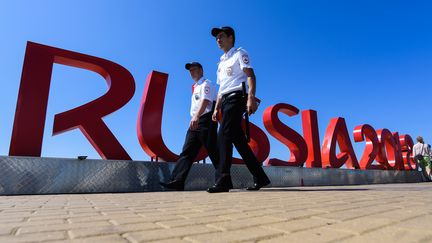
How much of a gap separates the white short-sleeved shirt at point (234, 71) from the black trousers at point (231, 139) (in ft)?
0.41

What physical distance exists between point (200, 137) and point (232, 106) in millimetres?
697

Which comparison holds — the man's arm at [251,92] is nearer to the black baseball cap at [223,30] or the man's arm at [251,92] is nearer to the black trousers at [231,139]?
the black trousers at [231,139]

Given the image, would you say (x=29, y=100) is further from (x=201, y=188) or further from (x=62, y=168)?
(x=201, y=188)

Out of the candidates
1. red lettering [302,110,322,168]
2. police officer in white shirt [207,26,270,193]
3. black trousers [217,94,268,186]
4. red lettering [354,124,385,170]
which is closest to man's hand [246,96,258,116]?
police officer in white shirt [207,26,270,193]

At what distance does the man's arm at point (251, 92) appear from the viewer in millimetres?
3229

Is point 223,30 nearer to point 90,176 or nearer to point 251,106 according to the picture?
point 251,106

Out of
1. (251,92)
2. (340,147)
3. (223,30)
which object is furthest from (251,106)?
(340,147)

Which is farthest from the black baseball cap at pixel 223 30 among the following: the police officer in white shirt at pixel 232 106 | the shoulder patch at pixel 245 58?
the shoulder patch at pixel 245 58

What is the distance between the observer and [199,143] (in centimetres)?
386

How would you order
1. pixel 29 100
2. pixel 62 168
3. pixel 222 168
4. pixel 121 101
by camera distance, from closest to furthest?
1. pixel 222 168
2. pixel 62 168
3. pixel 29 100
4. pixel 121 101

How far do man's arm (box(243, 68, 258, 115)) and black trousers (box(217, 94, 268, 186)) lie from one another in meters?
0.13

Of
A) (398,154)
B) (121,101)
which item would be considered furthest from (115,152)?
(398,154)

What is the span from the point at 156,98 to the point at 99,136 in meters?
1.20

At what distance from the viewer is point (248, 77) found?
A: 3.40 metres
